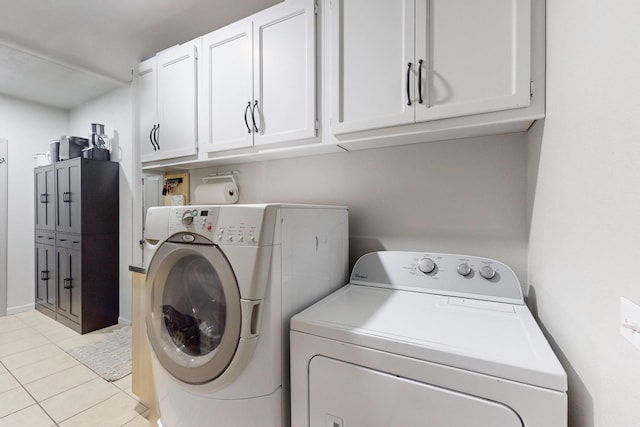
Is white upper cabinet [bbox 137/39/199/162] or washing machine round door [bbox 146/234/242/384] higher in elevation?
white upper cabinet [bbox 137/39/199/162]

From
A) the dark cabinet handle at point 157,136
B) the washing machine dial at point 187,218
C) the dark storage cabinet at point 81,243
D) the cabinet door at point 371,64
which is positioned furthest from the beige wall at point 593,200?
the dark storage cabinet at point 81,243

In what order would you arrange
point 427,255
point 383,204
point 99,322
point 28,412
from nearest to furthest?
point 427,255 → point 383,204 → point 28,412 → point 99,322

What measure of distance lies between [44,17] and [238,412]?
290 centimetres

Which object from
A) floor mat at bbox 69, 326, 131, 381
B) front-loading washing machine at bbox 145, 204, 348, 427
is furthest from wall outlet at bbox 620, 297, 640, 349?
floor mat at bbox 69, 326, 131, 381

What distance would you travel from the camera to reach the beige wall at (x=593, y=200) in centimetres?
52

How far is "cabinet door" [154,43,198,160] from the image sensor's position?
6.38ft

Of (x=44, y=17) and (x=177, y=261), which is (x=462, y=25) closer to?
(x=177, y=261)

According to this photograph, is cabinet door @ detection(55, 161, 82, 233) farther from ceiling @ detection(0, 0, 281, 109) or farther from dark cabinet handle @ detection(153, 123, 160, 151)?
dark cabinet handle @ detection(153, 123, 160, 151)

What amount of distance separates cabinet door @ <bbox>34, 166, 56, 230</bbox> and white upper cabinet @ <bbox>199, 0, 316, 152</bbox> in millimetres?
2758

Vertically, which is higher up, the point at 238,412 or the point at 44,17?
the point at 44,17

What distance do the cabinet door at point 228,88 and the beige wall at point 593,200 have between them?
4.66 feet

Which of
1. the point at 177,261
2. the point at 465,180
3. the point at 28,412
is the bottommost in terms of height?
the point at 28,412

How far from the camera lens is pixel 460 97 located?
3.73 feet

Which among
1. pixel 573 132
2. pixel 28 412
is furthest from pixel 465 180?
pixel 28 412
